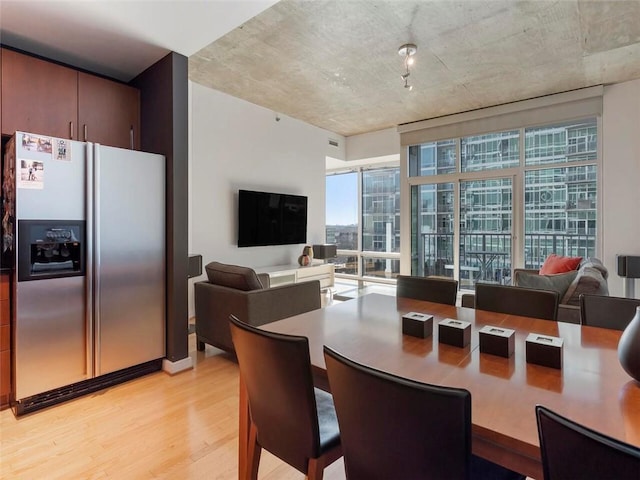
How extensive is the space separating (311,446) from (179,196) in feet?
7.64

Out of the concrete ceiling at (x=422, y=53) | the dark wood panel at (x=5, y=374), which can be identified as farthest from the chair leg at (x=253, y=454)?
the concrete ceiling at (x=422, y=53)

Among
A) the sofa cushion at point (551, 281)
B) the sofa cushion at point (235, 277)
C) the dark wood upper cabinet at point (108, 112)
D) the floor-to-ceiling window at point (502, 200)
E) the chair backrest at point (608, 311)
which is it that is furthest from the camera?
the floor-to-ceiling window at point (502, 200)

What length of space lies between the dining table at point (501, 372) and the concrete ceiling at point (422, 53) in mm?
2550

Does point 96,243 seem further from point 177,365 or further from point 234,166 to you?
point 234,166

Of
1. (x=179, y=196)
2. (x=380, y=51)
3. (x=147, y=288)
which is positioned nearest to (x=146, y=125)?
(x=179, y=196)

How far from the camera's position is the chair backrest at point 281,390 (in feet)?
3.35

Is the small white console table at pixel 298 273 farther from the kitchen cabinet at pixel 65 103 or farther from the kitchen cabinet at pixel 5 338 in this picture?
the kitchen cabinet at pixel 5 338

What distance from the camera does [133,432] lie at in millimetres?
2041

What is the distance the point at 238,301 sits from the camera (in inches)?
110

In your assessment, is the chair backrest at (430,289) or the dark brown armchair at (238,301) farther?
the dark brown armchair at (238,301)

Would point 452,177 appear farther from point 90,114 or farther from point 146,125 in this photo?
point 90,114

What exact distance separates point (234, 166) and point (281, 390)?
425 centimetres

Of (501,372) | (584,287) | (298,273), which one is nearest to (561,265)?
(584,287)

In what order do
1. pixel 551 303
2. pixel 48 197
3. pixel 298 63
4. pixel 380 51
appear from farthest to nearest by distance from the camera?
pixel 298 63
pixel 380 51
pixel 48 197
pixel 551 303
